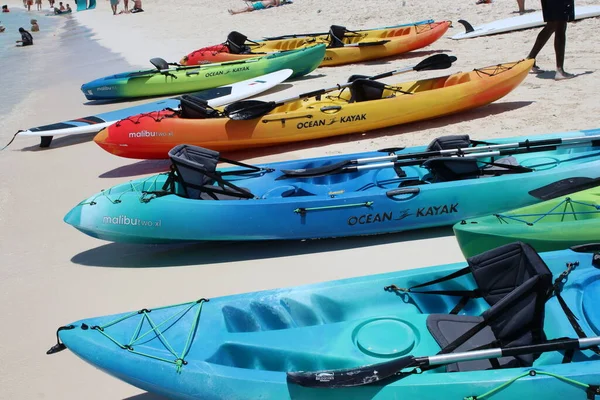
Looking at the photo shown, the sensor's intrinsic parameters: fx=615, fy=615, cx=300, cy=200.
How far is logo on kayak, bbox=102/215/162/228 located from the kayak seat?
1.48 feet

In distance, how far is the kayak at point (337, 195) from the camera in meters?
5.17

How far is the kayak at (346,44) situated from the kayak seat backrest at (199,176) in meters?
7.55

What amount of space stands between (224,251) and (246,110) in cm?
261

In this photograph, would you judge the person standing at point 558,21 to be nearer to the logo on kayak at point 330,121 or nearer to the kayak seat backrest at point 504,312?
the logo on kayak at point 330,121

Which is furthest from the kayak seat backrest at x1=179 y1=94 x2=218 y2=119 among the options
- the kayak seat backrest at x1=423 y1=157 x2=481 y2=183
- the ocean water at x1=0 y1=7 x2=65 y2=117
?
the ocean water at x1=0 y1=7 x2=65 y2=117

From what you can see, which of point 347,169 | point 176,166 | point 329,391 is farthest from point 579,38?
point 329,391

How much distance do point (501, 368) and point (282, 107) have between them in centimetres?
574

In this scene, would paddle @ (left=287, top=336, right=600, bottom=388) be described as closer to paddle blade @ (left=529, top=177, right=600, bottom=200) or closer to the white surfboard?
paddle blade @ (left=529, top=177, right=600, bottom=200)

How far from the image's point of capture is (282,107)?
828 cm

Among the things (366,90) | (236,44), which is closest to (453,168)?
(366,90)

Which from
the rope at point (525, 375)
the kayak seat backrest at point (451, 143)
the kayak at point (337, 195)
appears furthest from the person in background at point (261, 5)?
the rope at point (525, 375)

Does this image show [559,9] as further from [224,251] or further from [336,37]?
[224,251]

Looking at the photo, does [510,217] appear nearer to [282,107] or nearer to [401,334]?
[401,334]

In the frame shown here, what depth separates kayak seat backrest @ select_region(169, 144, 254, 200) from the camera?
18.1 feet
